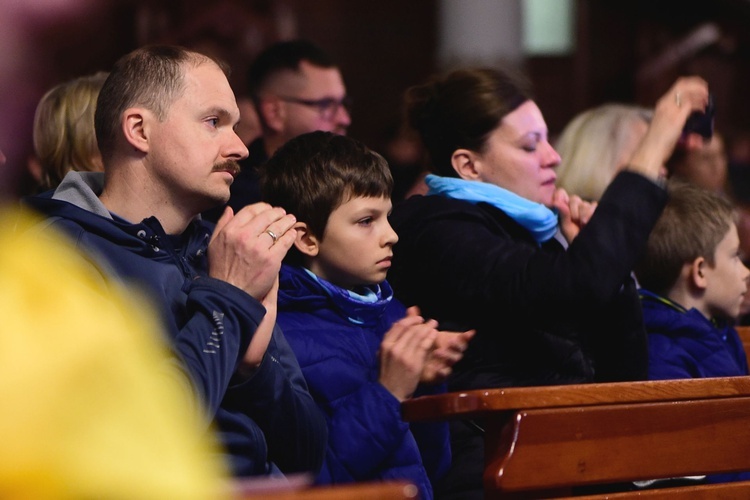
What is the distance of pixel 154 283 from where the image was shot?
6.72 feet

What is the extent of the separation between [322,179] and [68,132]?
85 centimetres

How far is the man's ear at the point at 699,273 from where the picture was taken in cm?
329

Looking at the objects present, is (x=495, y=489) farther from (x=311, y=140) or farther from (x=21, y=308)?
(x=21, y=308)

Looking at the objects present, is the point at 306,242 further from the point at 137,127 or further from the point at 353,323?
the point at 137,127

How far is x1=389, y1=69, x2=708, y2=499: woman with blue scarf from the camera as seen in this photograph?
2514 mm

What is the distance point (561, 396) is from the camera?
2092mm

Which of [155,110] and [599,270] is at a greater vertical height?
[155,110]

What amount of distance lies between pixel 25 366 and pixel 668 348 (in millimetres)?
2589

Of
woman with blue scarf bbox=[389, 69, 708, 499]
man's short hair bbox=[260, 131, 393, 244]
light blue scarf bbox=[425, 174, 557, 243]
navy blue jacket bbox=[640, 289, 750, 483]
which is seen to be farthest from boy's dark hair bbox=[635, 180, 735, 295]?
man's short hair bbox=[260, 131, 393, 244]

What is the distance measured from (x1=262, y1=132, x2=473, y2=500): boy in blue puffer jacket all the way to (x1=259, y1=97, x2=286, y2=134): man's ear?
161cm

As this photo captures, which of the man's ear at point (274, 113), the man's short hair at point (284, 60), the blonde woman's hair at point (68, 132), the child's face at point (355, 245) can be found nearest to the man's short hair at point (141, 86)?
the child's face at point (355, 245)

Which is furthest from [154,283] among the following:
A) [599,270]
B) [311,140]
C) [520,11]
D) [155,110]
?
[520,11]

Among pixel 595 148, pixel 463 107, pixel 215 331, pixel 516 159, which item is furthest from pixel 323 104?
pixel 215 331

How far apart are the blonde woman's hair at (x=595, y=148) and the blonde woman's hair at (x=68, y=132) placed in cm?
160
